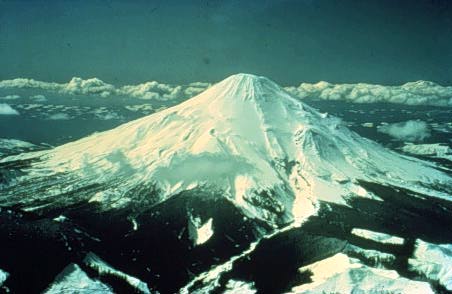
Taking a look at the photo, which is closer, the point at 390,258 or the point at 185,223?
the point at 390,258

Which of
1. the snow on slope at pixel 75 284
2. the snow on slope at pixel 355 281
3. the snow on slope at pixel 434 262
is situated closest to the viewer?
the snow on slope at pixel 355 281

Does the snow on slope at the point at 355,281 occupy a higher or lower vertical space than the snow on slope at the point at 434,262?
higher

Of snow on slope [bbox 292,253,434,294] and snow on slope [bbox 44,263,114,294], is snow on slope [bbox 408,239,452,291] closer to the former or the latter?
snow on slope [bbox 292,253,434,294]

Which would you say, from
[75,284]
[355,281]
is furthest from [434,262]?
[75,284]

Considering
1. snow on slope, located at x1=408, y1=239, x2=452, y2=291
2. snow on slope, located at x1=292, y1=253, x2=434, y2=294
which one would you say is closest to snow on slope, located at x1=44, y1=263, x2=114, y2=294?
snow on slope, located at x1=292, y1=253, x2=434, y2=294

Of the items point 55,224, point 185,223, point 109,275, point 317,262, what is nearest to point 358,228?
point 317,262

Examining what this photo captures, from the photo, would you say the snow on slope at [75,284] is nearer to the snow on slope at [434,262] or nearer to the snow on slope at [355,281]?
the snow on slope at [355,281]

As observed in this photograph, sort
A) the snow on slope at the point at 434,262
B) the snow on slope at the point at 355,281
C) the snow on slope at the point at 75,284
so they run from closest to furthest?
1. the snow on slope at the point at 355,281
2. the snow on slope at the point at 75,284
3. the snow on slope at the point at 434,262

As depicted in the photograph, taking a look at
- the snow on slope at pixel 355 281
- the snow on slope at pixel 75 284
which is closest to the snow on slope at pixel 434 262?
the snow on slope at pixel 355 281

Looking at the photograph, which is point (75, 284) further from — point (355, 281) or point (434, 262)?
point (434, 262)

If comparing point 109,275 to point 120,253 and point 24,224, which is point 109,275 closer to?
point 120,253

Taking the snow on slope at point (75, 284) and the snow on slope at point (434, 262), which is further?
the snow on slope at point (434, 262)
